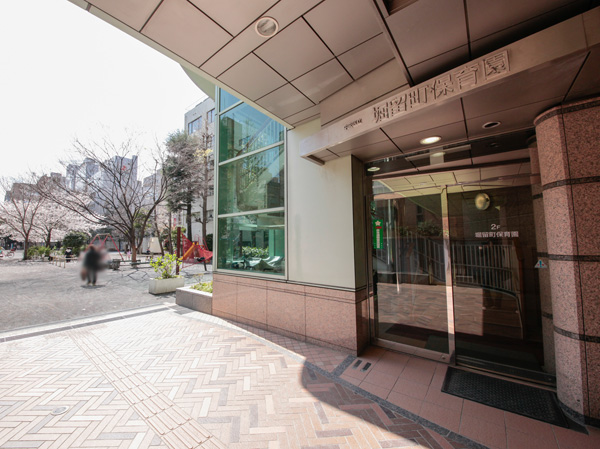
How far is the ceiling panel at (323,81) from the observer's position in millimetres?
3449

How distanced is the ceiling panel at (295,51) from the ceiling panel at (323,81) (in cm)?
10

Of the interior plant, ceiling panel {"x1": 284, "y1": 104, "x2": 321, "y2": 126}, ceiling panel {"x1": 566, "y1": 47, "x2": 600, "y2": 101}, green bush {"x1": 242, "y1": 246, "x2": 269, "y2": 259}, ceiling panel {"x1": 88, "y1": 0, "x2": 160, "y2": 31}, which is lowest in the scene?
the interior plant

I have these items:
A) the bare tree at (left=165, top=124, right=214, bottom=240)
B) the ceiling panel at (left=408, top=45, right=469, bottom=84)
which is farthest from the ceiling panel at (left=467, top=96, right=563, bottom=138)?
the bare tree at (left=165, top=124, right=214, bottom=240)

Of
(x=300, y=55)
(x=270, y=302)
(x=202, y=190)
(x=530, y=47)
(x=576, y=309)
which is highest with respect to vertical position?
(x=202, y=190)

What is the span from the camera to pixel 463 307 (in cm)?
441

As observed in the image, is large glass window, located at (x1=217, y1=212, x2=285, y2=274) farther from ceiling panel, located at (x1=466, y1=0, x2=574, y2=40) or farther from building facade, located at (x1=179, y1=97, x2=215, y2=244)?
building facade, located at (x1=179, y1=97, x2=215, y2=244)

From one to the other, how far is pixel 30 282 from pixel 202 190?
12690 mm

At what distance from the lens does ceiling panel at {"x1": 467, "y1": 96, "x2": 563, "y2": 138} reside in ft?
9.10

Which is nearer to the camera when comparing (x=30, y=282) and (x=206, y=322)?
(x=206, y=322)

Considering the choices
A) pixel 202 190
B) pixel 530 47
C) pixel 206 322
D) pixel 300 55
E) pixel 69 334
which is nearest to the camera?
pixel 530 47

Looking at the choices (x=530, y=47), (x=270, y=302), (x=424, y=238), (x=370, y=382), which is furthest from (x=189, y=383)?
(x=530, y=47)

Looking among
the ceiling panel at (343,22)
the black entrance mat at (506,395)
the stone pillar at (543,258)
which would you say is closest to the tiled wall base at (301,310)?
the black entrance mat at (506,395)

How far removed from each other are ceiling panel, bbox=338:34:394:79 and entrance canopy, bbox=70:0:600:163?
0.04 ft

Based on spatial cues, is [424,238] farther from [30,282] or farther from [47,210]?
[30,282]
